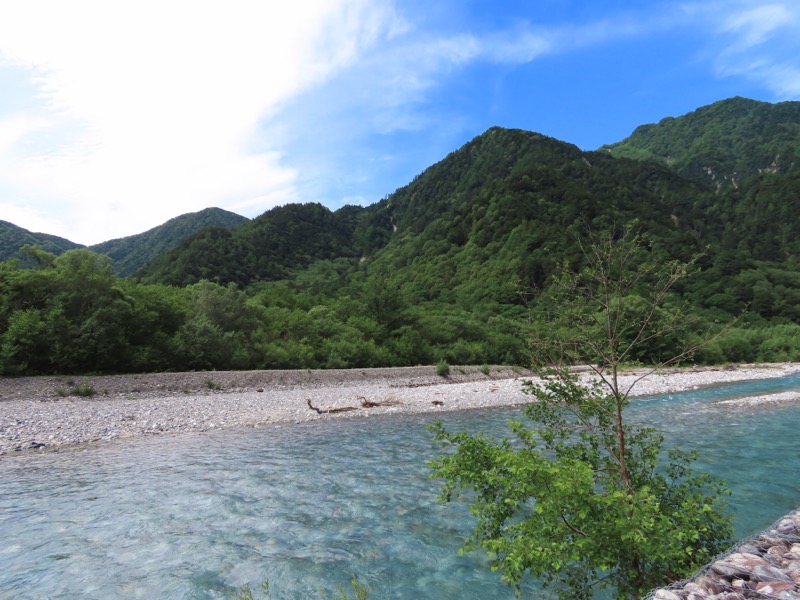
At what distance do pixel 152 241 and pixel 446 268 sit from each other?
9112 centimetres

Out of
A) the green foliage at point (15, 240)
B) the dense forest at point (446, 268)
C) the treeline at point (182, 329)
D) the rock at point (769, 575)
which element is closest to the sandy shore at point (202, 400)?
the treeline at point (182, 329)

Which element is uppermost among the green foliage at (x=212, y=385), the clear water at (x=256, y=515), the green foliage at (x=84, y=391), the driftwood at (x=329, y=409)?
the green foliage at (x=84, y=391)

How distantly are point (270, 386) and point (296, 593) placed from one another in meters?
22.9

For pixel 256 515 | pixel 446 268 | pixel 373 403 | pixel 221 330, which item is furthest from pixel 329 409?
pixel 446 268

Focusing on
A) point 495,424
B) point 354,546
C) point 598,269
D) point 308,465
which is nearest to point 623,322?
point 598,269

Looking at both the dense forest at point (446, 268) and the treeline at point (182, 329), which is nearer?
the treeline at point (182, 329)

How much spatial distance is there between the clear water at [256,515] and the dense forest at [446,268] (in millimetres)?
3659

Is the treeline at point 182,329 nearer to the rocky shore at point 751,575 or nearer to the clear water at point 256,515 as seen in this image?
the clear water at point 256,515

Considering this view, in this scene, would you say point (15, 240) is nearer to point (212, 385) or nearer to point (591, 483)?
point (212, 385)

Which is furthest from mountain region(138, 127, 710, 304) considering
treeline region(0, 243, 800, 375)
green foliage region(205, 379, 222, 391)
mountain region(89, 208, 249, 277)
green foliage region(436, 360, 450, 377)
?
green foliage region(205, 379, 222, 391)

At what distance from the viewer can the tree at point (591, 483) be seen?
3.48m

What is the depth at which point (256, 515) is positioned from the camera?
8.17m

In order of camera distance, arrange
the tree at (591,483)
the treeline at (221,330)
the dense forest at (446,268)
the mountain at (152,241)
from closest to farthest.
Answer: the tree at (591,483) → the treeline at (221,330) → the dense forest at (446,268) → the mountain at (152,241)

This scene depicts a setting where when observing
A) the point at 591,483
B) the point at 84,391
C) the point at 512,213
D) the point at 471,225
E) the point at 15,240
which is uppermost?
the point at 512,213
